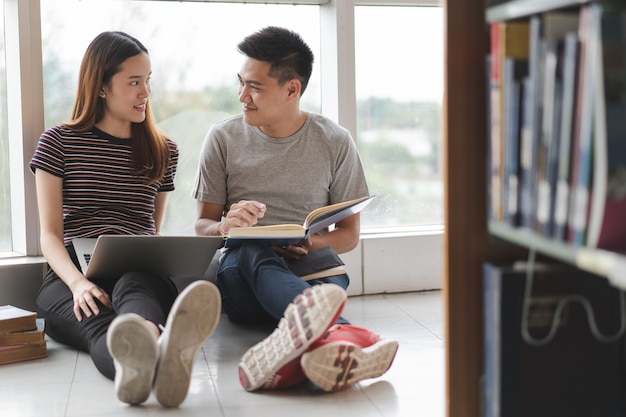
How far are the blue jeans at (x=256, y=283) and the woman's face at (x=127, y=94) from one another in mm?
549

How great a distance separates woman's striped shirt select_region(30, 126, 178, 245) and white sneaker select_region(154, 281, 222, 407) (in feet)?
2.77

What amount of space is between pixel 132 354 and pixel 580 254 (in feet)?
3.89

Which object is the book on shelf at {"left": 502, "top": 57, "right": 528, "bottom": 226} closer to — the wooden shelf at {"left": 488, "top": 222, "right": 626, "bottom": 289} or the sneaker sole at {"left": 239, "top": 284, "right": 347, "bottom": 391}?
the wooden shelf at {"left": 488, "top": 222, "right": 626, "bottom": 289}

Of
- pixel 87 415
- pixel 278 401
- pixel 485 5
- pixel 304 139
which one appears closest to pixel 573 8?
pixel 485 5

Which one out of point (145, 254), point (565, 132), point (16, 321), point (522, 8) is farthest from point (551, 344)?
point (16, 321)

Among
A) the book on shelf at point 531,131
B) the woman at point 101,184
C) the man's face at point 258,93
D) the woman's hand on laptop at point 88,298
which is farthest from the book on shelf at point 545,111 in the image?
the man's face at point 258,93

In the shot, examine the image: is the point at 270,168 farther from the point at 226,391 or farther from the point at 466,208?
the point at 466,208

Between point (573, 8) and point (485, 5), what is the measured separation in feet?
0.61

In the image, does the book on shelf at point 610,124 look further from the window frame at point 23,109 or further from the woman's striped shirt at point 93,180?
the window frame at point 23,109

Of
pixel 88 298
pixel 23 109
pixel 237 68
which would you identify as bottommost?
pixel 88 298

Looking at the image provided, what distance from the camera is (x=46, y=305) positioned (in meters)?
2.64

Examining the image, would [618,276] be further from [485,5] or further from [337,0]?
[337,0]

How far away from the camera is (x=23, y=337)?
2.52m

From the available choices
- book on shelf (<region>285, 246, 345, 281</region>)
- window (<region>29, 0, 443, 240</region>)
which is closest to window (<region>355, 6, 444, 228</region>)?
window (<region>29, 0, 443, 240</region>)
